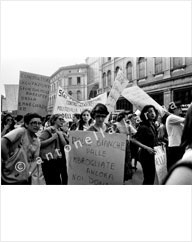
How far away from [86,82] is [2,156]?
137 centimetres

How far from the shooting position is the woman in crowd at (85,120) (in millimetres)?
3336

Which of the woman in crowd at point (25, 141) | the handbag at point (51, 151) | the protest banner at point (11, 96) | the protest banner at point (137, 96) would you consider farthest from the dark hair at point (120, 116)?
the protest banner at point (11, 96)

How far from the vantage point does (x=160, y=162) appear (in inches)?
130

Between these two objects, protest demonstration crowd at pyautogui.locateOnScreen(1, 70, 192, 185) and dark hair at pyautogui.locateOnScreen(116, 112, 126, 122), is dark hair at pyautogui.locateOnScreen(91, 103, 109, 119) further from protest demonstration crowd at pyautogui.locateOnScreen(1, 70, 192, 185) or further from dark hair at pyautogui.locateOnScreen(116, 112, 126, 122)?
dark hair at pyautogui.locateOnScreen(116, 112, 126, 122)

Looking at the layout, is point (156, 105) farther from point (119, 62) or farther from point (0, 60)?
point (0, 60)

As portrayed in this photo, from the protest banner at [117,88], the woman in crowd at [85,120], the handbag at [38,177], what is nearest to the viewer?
the handbag at [38,177]

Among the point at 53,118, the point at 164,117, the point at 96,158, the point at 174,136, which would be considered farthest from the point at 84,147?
the point at 164,117

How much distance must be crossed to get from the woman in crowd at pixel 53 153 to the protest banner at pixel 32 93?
221mm

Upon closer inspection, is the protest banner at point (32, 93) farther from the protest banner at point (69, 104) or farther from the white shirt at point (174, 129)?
the white shirt at point (174, 129)

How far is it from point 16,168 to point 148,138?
1607 mm

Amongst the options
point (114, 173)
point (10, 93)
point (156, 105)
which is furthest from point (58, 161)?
point (156, 105)

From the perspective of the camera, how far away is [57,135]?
3217mm

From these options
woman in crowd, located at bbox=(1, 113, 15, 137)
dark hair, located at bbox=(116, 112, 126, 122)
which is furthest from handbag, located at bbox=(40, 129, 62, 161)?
A: dark hair, located at bbox=(116, 112, 126, 122)

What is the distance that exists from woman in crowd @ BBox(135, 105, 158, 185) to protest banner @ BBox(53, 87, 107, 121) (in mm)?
566
